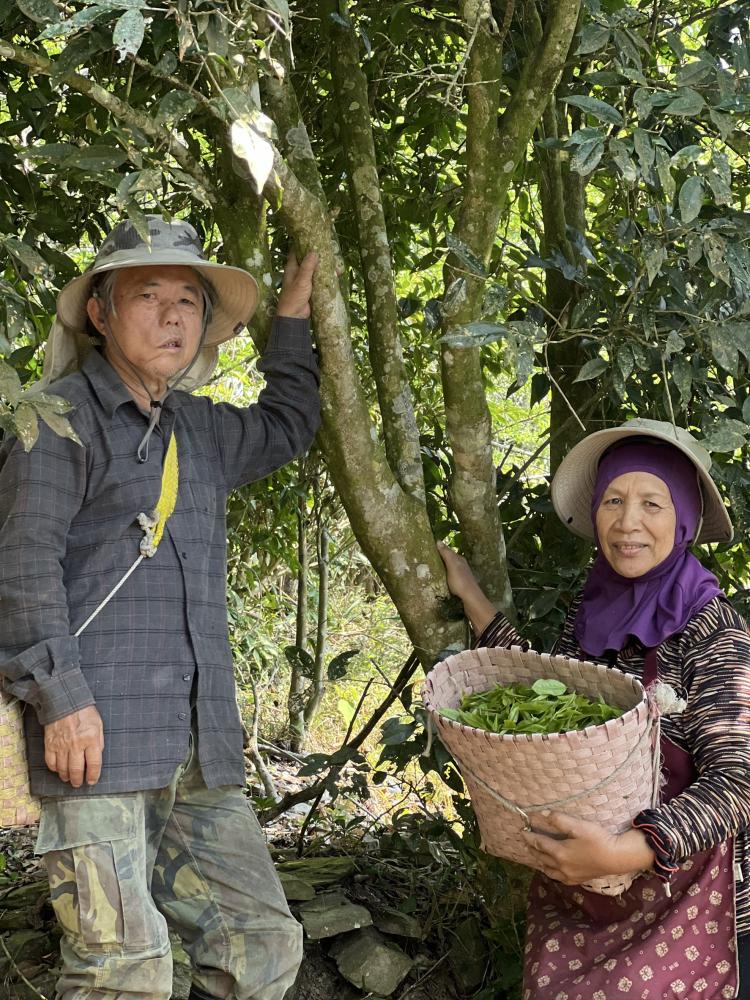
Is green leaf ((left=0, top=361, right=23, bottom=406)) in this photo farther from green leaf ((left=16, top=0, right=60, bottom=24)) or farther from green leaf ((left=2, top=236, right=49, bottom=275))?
green leaf ((left=16, top=0, right=60, bottom=24))

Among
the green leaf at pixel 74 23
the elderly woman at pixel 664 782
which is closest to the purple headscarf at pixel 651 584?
the elderly woman at pixel 664 782

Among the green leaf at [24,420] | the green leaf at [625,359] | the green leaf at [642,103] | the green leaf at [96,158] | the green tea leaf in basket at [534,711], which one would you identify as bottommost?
the green tea leaf in basket at [534,711]

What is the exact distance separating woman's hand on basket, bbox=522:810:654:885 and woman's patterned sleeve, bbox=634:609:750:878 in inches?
1.1

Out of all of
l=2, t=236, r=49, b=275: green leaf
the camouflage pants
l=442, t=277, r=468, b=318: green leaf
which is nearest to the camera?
l=2, t=236, r=49, b=275: green leaf

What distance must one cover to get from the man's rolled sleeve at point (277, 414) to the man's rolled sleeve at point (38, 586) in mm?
492

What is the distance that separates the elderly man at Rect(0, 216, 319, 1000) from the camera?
2.19 meters

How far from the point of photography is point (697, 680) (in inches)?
84.9

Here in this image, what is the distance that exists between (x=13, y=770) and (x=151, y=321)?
37.6 inches

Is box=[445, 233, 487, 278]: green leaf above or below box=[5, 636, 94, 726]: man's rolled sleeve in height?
above

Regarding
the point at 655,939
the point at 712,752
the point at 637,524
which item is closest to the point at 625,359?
the point at 637,524

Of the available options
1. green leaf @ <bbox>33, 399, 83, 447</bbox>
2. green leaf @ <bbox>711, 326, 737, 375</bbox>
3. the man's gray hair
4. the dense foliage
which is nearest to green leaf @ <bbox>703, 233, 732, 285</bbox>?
the dense foliage

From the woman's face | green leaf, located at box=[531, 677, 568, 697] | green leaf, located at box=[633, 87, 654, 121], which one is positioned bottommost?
green leaf, located at box=[531, 677, 568, 697]

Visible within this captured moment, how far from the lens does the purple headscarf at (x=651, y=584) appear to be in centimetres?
225

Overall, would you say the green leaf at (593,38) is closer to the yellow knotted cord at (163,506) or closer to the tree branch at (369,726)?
the yellow knotted cord at (163,506)
